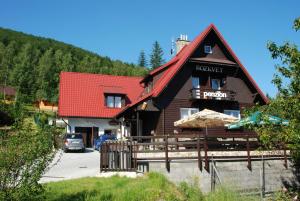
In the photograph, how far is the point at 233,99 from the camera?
93.4ft

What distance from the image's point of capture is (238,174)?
1714cm

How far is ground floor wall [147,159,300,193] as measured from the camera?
16.0 m

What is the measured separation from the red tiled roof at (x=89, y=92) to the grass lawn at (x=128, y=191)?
71.8ft

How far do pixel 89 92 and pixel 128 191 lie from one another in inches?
1091

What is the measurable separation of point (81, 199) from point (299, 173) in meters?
12.2

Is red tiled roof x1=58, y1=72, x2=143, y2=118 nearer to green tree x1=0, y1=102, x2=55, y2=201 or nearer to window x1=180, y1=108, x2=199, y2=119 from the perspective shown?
window x1=180, y1=108, x2=199, y2=119

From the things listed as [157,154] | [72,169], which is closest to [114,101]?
[72,169]

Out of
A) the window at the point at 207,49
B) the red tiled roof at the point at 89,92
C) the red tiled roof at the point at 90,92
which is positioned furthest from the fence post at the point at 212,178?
the red tiled roof at the point at 89,92

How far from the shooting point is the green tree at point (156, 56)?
106 metres

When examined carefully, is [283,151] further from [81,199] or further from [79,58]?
[79,58]

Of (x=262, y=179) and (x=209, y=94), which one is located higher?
(x=209, y=94)

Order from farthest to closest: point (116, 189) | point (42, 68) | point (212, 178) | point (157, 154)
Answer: point (42, 68) < point (157, 154) < point (212, 178) < point (116, 189)

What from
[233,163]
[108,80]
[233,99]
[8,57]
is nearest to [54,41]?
[8,57]

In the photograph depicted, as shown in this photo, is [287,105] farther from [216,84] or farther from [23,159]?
[216,84]
